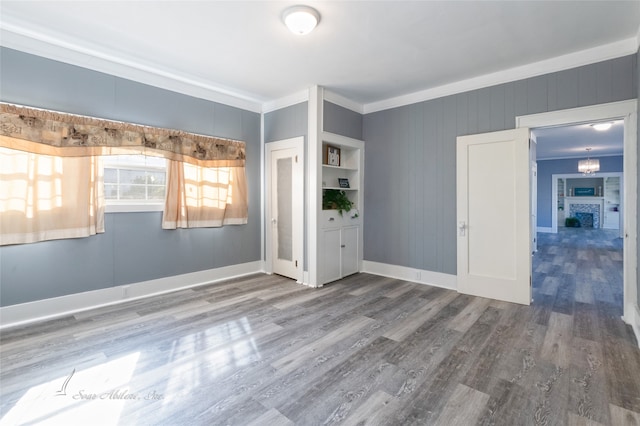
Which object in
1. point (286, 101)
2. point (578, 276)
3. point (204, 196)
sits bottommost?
point (578, 276)

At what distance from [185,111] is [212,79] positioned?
0.59 metres

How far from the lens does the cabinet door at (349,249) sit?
191 inches

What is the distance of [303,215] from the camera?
454 cm

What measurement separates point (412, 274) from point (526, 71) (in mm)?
3100

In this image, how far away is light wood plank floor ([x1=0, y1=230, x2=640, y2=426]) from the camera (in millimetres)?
1791

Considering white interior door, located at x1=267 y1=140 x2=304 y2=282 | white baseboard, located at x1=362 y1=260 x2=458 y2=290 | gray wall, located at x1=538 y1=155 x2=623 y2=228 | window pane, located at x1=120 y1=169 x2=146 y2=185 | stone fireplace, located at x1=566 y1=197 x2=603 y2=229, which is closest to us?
window pane, located at x1=120 y1=169 x2=146 y2=185

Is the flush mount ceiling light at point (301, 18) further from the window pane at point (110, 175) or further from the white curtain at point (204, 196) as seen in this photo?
the window pane at point (110, 175)

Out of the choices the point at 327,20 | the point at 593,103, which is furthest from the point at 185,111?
the point at 593,103

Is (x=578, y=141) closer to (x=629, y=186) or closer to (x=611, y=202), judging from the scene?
(x=629, y=186)

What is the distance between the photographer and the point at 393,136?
4.84 metres

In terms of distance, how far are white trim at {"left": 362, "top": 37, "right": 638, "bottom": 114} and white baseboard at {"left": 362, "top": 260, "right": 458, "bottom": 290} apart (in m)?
2.63

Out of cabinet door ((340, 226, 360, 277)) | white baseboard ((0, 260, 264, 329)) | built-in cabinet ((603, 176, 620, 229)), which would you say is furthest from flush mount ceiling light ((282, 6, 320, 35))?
built-in cabinet ((603, 176, 620, 229))

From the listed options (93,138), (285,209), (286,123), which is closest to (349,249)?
(285,209)

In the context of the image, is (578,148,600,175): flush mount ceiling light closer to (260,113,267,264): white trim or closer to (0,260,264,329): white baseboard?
(260,113,267,264): white trim
